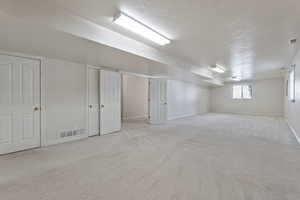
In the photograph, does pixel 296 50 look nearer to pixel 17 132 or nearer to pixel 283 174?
pixel 283 174

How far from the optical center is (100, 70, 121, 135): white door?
16.9 feet

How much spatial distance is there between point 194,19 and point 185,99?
7.85 m

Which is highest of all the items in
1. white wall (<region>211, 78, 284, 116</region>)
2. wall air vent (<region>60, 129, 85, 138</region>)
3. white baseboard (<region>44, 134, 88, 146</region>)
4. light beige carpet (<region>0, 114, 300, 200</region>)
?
white wall (<region>211, 78, 284, 116</region>)

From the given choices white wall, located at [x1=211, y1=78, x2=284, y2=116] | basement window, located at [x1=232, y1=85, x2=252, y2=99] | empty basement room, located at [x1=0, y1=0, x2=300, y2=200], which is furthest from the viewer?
basement window, located at [x1=232, y1=85, x2=252, y2=99]

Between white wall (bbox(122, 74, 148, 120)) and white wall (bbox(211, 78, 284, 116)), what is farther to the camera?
white wall (bbox(211, 78, 284, 116))

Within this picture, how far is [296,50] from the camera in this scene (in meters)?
4.37

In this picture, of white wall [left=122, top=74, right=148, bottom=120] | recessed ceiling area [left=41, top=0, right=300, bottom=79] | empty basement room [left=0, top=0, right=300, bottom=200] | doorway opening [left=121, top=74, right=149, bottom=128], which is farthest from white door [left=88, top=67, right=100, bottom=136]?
white wall [left=122, top=74, right=148, bottom=120]

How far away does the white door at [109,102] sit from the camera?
16.9ft

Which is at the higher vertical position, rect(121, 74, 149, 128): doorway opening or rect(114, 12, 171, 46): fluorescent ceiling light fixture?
rect(114, 12, 171, 46): fluorescent ceiling light fixture

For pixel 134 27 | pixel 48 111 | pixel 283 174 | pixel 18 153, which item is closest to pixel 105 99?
pixel 48 111

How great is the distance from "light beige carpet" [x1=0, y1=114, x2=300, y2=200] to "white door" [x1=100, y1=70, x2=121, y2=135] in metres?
1.28

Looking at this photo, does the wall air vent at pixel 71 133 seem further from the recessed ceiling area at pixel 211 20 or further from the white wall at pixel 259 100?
the white wall at pixel 259 100

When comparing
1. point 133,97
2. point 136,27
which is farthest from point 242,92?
point 136,27

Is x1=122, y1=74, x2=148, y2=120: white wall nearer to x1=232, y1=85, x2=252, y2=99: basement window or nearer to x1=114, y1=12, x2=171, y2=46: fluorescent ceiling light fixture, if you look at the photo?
x1=114, y1=12, x2=171, y2=46: fluorescent ceiling light fixture
